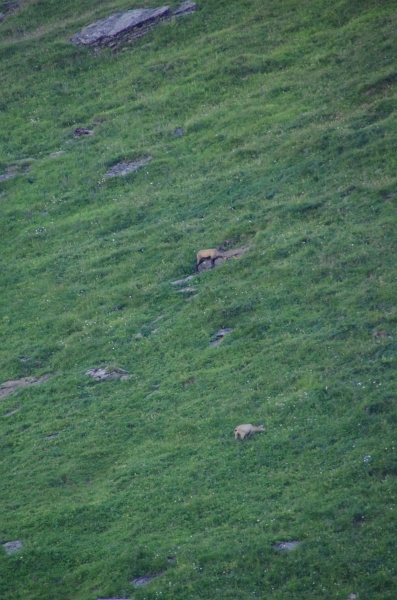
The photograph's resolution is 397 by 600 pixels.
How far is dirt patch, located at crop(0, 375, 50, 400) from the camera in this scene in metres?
31.8

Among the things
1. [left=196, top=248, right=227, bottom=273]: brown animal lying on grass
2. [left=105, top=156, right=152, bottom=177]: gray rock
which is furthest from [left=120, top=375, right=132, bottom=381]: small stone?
[left=105, top=156, right=152, bottom=177]: gray rock

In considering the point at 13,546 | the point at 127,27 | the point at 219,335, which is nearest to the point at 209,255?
the point at 219,335

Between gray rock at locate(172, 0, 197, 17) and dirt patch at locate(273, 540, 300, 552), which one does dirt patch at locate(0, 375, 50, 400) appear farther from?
gray rock at locate(172, 0, 197, 17)

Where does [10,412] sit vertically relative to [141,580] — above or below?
above

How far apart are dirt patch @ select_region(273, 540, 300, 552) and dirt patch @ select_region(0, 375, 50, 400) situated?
46.1 feet

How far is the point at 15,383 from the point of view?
3222 centimetres

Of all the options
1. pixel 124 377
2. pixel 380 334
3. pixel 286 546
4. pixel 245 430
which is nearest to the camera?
pixel 286 546

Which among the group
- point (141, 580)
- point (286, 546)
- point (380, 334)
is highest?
point (380, 334)

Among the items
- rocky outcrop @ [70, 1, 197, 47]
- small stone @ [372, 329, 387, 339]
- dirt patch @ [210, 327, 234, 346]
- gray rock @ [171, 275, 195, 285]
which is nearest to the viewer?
small stone @ [372, 329, 387, 339]

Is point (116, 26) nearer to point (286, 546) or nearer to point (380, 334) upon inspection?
point (380, 334)

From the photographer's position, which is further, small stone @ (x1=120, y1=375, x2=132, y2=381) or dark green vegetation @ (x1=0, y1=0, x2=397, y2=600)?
small stone @ (x1=120, y1=375, x2=132, y2=381)

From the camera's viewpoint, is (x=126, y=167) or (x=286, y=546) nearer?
(x=286, y=546)

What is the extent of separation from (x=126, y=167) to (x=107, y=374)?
17.5m

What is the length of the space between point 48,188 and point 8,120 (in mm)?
10058
